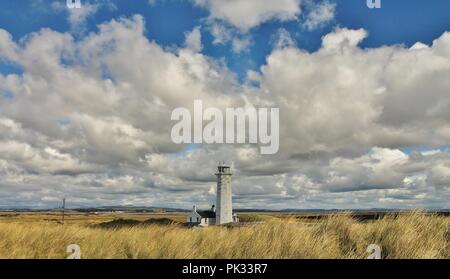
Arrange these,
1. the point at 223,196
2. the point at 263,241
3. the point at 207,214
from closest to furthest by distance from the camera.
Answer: the point at 263,241
the point at 223,196
the point at 207,214

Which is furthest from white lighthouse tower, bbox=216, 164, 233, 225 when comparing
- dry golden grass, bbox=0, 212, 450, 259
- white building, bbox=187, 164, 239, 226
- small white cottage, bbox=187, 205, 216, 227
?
dry golden grass, bbox=0, 212, 450, 259

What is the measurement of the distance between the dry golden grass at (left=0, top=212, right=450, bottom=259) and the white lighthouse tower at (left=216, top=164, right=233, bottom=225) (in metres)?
53.2

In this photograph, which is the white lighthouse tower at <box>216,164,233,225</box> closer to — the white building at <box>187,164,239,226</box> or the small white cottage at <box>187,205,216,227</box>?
the white building at <box>187,164,239,226</box>

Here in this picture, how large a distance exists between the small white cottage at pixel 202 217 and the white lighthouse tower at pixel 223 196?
625 centimetres

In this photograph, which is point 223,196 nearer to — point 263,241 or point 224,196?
point 224,196

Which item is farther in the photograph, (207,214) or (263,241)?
(207,214)

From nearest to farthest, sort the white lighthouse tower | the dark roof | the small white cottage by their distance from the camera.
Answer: the white lighthouse tower → the small white cottage → the dark roof

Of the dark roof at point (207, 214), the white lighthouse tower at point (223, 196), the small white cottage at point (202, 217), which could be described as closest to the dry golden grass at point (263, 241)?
the white lighthouse tower at point (223, 196)

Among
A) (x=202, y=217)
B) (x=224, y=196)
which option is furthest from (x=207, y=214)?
(x=224, y=196)

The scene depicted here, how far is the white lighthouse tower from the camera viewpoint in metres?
65.7

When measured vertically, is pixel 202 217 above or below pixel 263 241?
below

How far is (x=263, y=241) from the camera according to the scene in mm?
10086

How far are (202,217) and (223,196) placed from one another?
34.1 ft
